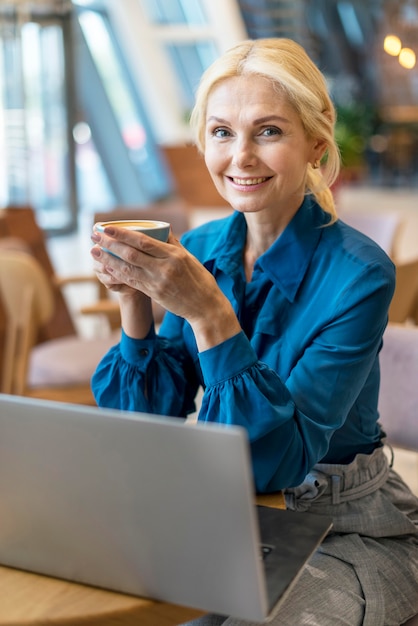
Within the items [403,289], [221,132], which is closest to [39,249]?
[403,289]

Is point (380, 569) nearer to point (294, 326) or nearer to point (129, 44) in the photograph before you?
point (294, 326)

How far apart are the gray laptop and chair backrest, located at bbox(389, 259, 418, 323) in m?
1.72

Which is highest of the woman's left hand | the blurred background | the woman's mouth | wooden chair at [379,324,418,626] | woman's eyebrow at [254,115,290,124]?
the blurred background

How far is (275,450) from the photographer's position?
1247 millimetres

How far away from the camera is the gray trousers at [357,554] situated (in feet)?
4.17

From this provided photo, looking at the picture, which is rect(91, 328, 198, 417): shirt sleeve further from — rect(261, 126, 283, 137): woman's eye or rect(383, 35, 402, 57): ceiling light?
rect(383, 35, 402, 57): ceiling light

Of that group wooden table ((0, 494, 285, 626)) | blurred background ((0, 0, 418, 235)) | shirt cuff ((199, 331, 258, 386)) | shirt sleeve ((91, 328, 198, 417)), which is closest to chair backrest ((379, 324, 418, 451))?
shirt sleeve ((91, 328, 198, 417))

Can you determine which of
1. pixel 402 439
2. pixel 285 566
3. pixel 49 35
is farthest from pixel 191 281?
pixel 49 35

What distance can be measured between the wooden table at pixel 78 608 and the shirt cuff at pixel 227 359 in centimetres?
37

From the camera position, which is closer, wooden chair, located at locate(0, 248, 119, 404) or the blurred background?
wooden chair, located at locate(0, 248, 119, 404)

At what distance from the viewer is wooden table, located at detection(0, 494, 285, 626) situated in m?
0.95

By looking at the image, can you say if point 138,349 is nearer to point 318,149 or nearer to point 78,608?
point 318,149

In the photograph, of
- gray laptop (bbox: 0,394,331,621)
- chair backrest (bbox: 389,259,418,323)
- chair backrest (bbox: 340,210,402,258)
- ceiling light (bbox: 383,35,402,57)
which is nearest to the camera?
gray laptop (bbox: 0,394,331,621)

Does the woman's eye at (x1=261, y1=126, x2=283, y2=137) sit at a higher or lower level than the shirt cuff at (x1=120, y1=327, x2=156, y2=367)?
higher
